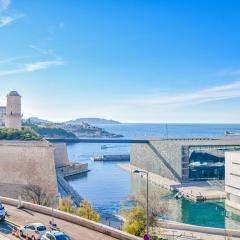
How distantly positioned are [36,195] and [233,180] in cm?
2243

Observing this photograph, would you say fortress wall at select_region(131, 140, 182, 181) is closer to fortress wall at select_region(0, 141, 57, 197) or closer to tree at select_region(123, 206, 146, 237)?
fortress wall at select_region(0, 141, 57, 197)

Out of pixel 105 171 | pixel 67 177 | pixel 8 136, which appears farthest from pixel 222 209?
pixel 105 171

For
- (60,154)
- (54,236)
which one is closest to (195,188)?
(60,154)

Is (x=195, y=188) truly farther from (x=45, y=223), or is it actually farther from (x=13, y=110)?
(x=45, y=223)

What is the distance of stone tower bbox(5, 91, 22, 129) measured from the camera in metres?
67.0

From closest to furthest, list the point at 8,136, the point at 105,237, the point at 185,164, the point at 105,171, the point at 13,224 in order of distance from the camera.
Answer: the point at 105,237, the point at 13,224, the point at 8,136, the point at 185,164, the point at 105,171

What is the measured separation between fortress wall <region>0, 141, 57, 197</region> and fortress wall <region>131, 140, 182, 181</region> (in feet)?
73.5

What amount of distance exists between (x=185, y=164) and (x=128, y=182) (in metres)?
10.7

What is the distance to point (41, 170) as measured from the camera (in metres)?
49.2

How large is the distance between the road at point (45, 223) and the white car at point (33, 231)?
0.82 metres


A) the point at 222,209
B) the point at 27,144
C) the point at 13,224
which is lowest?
the point at 222,209

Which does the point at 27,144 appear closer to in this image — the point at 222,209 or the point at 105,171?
the point at 222,209

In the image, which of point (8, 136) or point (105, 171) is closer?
point (8, 136)

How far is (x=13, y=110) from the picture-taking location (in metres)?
67.9
